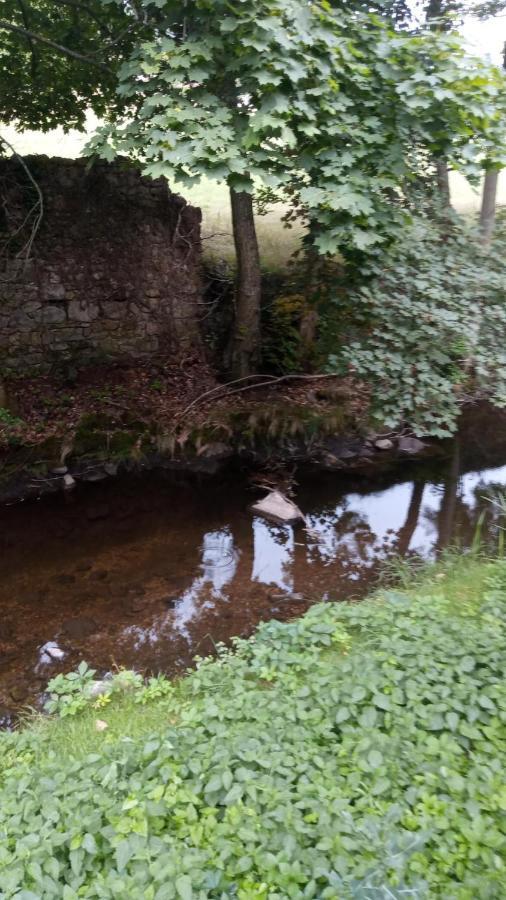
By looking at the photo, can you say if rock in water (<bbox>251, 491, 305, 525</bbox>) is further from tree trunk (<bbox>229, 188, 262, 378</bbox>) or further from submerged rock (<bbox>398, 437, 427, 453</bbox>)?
tree trunk (<bbox>229, 188, 262, 378</bbox>)

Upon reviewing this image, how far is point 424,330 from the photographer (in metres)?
5.19

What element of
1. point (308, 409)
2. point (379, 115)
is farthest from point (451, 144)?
point (308, 409)

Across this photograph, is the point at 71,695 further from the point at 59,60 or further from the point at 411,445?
the point at 59,60

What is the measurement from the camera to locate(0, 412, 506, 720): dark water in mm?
4211

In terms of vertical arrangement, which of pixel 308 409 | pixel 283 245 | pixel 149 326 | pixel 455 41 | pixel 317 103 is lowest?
pixel 308 409

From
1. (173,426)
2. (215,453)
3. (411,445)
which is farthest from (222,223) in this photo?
(411,445)

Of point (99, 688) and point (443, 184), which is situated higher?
point (443, 184)

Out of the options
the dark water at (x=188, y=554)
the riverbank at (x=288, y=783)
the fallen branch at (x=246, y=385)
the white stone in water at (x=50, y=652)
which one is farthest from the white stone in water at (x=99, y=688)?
the fallen branch at (x=246, y=385)

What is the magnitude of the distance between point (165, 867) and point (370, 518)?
15.2 ft

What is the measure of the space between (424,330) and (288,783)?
13.9 feet

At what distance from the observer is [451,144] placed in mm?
4293

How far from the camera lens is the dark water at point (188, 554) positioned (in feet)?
13.8

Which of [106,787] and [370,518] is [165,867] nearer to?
[106,787]

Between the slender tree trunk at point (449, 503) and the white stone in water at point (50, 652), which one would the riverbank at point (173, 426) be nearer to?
the slender tree trunk at point (449, 503)
